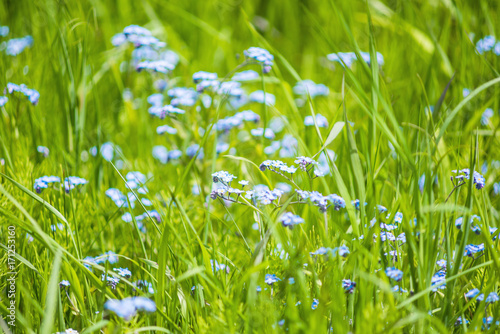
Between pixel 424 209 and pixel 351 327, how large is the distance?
19.1 inches

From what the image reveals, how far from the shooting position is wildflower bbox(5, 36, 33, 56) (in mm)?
3351

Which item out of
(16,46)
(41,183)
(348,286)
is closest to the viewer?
(348,286)

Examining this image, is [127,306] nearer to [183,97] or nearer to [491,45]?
[183,97]

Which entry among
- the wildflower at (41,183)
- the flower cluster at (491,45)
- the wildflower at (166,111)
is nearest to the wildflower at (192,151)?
the wildflower at (166,111)

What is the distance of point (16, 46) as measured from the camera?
11.2ft

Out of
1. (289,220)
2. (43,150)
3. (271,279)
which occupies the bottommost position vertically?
(271,279)

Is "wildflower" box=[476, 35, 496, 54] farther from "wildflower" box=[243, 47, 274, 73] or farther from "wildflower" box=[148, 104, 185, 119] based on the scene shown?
"wildflower" box=[148, 104, 185, 119]

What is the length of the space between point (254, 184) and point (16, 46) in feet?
8.18

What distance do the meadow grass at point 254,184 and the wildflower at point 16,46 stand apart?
0.09 m

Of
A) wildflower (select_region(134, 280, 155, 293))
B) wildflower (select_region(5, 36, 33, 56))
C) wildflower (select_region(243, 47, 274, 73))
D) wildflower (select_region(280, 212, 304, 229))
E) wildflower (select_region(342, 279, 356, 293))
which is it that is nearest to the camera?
wildflower (select_region(280, 212, 304, 229))

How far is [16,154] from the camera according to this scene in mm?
2438

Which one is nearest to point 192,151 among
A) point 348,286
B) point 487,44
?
point 348,286

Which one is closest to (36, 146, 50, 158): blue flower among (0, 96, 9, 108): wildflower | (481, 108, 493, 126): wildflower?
(0, 96, 9, 108): wildflower

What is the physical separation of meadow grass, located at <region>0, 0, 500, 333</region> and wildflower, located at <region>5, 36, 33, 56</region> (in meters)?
0.09
